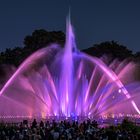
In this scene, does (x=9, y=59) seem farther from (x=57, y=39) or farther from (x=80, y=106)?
(x=80, y=106)

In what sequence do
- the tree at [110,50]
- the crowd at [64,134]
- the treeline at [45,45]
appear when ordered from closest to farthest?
the crowd at [64,134]
the treeline at [45,45]
the tree at [110,50]

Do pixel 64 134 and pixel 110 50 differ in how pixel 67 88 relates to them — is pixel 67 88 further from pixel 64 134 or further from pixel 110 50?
pixel 110 50

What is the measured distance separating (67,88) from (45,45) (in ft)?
99.7

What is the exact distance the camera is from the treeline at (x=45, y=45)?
71.1m

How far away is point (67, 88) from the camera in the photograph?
145ft

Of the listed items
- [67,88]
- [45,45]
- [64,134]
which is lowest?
[64,134]

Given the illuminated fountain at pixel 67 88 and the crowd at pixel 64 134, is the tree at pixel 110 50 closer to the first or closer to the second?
the illuminated fountain at pixel 67 88

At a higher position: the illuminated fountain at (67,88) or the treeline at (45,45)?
the treeline at (45,45)

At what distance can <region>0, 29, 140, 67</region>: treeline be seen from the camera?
71.1 meters

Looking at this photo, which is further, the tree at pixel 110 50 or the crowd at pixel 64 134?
the tree at pixel 110 50

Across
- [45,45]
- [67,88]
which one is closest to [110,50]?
[45,45]

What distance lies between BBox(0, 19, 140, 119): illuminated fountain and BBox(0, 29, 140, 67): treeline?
1070mm

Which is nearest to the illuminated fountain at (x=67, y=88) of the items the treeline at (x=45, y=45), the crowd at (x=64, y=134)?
the treeline at (x=45, y=45)

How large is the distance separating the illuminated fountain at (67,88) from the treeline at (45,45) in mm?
1070
